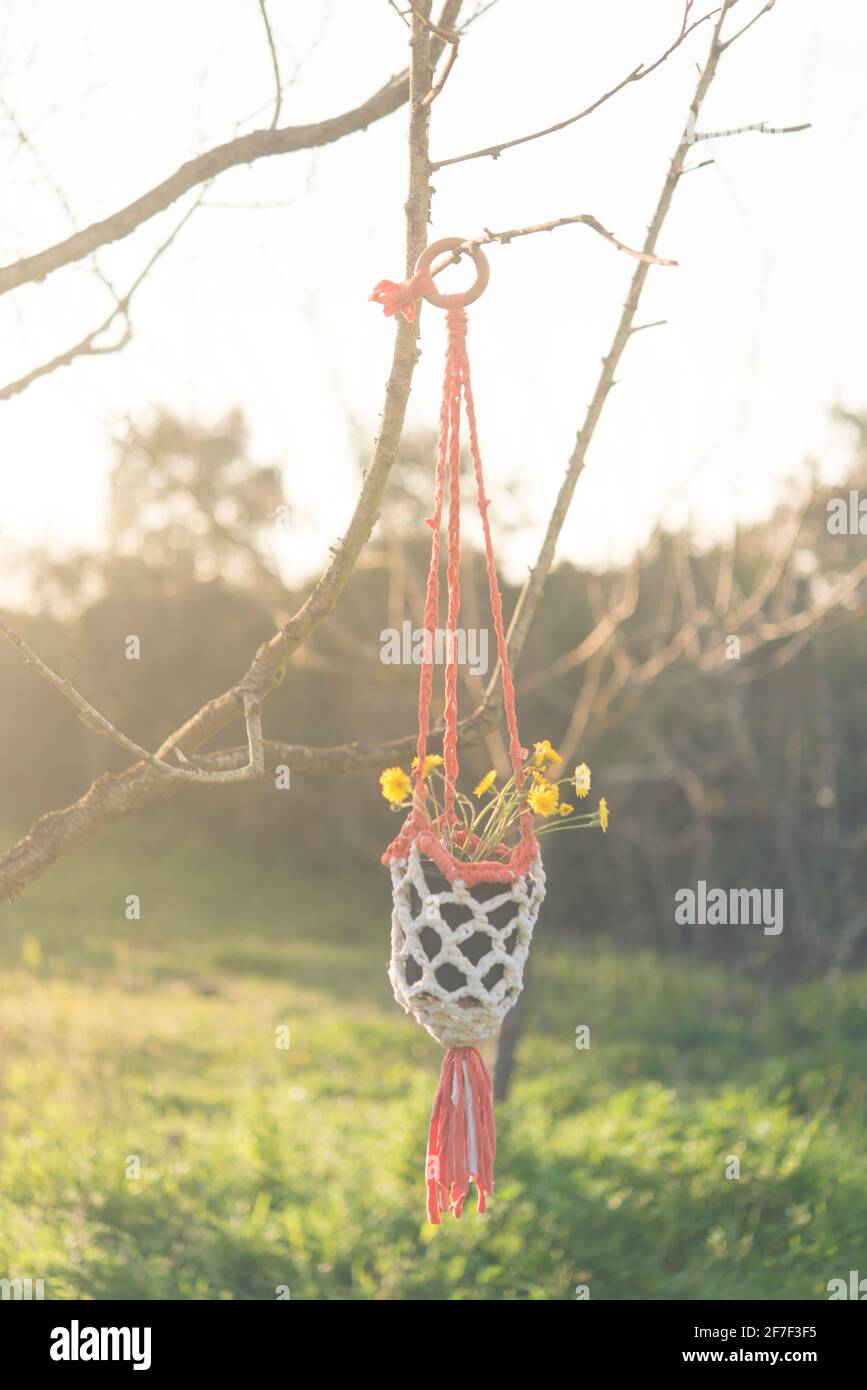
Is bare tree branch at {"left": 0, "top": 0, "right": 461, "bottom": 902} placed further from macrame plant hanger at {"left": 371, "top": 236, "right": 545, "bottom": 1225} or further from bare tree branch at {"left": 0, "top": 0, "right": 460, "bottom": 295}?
bare tree branch at {"left": 0, "top": 0, "right": 460, "bottom": 295}

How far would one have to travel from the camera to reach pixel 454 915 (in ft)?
6.00

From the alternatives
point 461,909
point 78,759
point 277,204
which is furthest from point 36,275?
point 78,759

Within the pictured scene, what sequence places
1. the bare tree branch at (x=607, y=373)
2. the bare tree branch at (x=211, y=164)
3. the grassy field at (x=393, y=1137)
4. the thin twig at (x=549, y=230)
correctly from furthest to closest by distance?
the grassy field at (x=393, y=1137) → the bare tree branch at (x=211, y=164) → the bare tree branch at (x=607, y=373) → the thin twig at (x=549, y=230)

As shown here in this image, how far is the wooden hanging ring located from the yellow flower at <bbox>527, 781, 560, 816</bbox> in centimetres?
70

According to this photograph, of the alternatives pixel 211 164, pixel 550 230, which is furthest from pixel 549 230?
pixel 211 164

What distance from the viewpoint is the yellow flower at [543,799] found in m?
1.80

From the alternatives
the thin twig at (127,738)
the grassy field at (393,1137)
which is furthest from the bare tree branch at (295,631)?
the grassy field at (393,1137)

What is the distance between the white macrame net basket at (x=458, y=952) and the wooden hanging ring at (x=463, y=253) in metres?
0.79

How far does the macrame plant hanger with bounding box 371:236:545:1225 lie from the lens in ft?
5.91

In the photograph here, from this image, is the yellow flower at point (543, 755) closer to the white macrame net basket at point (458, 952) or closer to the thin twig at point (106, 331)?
the white macrame net basket at point (458, 952)

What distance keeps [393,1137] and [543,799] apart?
3.21 meters

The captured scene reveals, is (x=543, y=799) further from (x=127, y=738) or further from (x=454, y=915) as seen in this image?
(x=127, y=738)

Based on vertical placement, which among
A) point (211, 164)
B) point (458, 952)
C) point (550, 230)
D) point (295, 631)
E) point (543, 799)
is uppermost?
point (211, 164)
